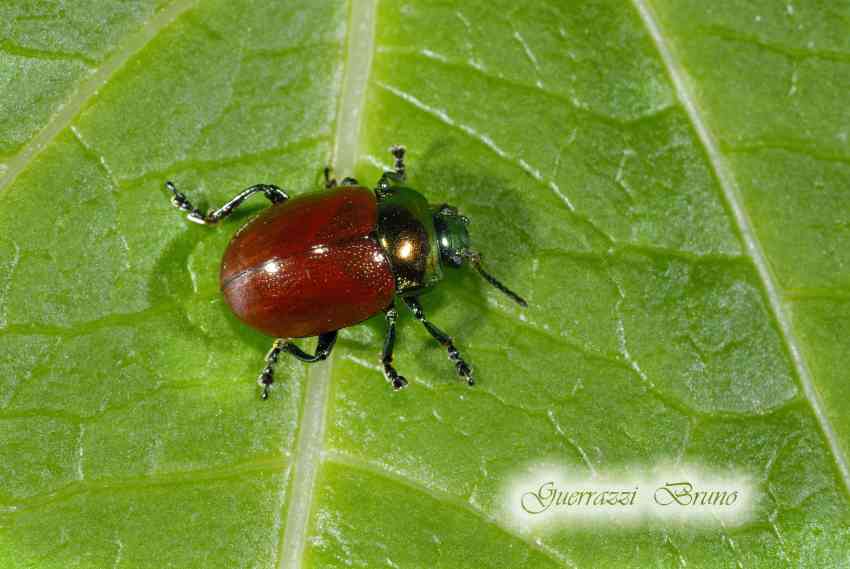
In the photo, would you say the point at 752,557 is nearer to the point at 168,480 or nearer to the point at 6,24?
the point at 168,480

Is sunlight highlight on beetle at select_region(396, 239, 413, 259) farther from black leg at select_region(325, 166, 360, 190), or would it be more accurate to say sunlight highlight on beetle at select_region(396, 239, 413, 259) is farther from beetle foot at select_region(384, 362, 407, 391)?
beetle foot at select_region(384, 362, 407, 391)

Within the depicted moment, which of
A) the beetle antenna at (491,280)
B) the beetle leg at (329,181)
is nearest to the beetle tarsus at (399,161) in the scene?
the beetle leg at (329,181)

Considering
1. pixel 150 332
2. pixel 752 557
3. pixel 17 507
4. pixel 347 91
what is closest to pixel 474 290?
pixel 347 91

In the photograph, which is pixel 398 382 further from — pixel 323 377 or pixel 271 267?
pixel 271 267

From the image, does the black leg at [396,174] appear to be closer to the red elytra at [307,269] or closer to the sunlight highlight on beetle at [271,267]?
the red elytra at [307,269]

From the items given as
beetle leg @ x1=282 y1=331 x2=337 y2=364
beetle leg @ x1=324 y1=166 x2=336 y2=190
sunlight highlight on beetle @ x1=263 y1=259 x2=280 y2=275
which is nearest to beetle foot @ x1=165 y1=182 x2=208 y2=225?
sunlight highlight on beetle @ x1=263 y1=259 x2=280 y2=275

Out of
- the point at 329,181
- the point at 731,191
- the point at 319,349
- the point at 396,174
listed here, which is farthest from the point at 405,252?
the point at 731,191

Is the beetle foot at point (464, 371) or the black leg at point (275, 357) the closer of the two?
the black leg at point (275, 357)
